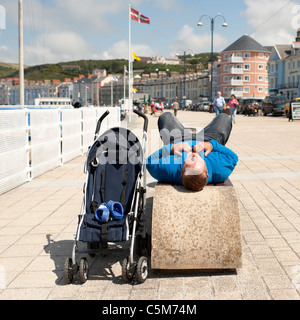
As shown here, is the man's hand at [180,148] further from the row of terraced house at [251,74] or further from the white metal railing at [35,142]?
the row of terraced house at [251,74]

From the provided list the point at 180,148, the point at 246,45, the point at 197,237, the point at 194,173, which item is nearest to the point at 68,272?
the point at 197,237

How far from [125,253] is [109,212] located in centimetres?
88

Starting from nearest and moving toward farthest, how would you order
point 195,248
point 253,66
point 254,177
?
point 195,248 < point 254,177 < point 253,66

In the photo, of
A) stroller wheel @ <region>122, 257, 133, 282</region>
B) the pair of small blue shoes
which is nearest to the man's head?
the pair of small blue shoes

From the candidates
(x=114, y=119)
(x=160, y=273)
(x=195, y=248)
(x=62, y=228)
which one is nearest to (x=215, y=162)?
(x=195, y=248)

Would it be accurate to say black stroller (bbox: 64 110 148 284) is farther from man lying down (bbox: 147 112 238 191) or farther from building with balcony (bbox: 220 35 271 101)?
building with balcony (bbox: 220 35 271 101)

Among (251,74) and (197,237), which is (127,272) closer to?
(197,237)

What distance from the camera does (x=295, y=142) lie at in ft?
49.6

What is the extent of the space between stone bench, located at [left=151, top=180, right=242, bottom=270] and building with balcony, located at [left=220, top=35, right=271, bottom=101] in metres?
100

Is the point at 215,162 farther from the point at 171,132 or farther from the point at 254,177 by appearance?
the point at 254,177

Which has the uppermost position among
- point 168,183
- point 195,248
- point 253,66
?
point 253,66

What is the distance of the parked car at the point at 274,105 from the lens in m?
38.6

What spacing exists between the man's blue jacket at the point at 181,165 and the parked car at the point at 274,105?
35.7 m
